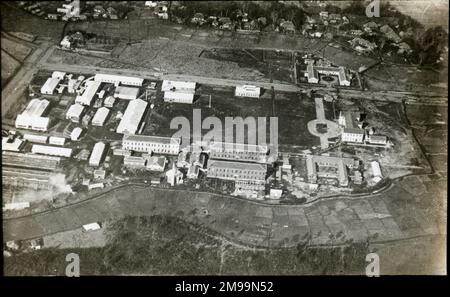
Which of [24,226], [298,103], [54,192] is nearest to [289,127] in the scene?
[298,103]

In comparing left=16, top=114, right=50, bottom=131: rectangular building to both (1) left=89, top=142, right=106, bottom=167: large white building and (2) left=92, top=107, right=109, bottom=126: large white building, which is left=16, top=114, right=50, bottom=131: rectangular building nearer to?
(2) left=92, top=107, right=109, bottom=126: large white building

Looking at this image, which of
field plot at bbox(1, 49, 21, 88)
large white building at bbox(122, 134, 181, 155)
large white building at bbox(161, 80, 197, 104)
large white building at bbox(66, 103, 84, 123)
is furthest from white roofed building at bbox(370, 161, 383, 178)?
field plot at bbox(1, 49, 21, 88)

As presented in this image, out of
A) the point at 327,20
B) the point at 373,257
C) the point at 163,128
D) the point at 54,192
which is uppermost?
the point at 327,20

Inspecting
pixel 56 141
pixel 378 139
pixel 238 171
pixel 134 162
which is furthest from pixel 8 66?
pixel 378 139

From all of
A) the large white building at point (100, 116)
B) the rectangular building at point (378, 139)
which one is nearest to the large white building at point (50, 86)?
the large white building at point (100, 116)

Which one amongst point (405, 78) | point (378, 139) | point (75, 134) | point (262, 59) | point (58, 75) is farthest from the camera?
point (262, 59)

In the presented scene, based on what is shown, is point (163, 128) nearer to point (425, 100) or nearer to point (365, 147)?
point (365, 147)

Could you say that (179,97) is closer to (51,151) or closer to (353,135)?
(51,151)
